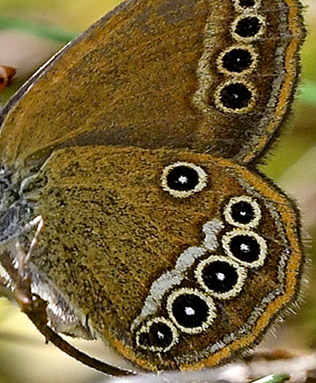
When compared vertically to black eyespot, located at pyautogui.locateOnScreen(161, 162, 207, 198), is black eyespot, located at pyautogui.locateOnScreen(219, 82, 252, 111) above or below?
above

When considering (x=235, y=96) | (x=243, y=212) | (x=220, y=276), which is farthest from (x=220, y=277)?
(x=235, y=96)

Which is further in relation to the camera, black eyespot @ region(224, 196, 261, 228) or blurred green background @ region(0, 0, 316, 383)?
blurred green background @ region(0, 0, 316, 383)

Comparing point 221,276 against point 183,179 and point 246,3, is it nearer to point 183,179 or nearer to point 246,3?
point 183,179

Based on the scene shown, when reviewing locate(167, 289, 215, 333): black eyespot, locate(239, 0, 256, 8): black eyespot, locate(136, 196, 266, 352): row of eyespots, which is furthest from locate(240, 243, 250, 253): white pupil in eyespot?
locate(239, 0, 256, 8): black eyespot

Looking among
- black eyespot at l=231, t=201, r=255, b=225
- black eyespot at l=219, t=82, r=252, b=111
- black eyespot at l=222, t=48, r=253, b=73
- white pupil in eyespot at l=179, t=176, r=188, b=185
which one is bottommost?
black eyespot at l=231, t=201, r=255, b=225

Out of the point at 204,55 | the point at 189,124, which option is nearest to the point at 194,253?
the point at 189,124

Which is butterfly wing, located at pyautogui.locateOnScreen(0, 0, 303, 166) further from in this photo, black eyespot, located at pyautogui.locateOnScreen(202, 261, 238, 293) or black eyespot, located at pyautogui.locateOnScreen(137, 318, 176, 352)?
black eyespot, located at pyautogui.locateOnScreen(137, 318, 176, 352)

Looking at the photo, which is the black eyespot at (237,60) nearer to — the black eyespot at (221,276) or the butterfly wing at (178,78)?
the butterfly wing at (178,78)
